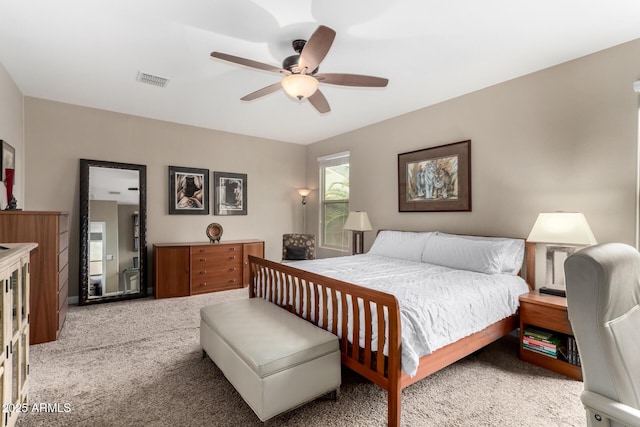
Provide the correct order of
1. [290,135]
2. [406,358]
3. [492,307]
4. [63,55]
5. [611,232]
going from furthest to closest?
[290,135]
[63,55]
[611,232]
[492,307]
[406,358]

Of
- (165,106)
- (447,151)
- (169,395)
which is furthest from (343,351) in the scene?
(165,106)

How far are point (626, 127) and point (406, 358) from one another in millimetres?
2620

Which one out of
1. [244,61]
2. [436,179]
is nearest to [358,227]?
[436,179]

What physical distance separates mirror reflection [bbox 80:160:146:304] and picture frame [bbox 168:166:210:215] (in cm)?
41

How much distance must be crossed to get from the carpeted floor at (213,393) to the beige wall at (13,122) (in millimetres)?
1847

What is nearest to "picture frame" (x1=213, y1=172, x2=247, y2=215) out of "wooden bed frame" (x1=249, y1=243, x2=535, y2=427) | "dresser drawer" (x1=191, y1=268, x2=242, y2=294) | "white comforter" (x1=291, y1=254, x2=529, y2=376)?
"dresser drawer" (x1=191, y1=268, x2=242, y2=294)

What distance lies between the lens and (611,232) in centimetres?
257

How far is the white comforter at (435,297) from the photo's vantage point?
6.06ft

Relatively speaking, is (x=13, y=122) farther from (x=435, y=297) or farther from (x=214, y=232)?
(x=435, y=297)

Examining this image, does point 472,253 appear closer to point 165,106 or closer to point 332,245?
point 332,245

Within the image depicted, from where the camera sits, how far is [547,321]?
244 centimetres

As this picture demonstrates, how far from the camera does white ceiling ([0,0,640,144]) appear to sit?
210cm

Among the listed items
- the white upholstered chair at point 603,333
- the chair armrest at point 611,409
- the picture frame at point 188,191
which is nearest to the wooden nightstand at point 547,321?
the white upholstered chair at point 603,333

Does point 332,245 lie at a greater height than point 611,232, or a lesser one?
lesser
